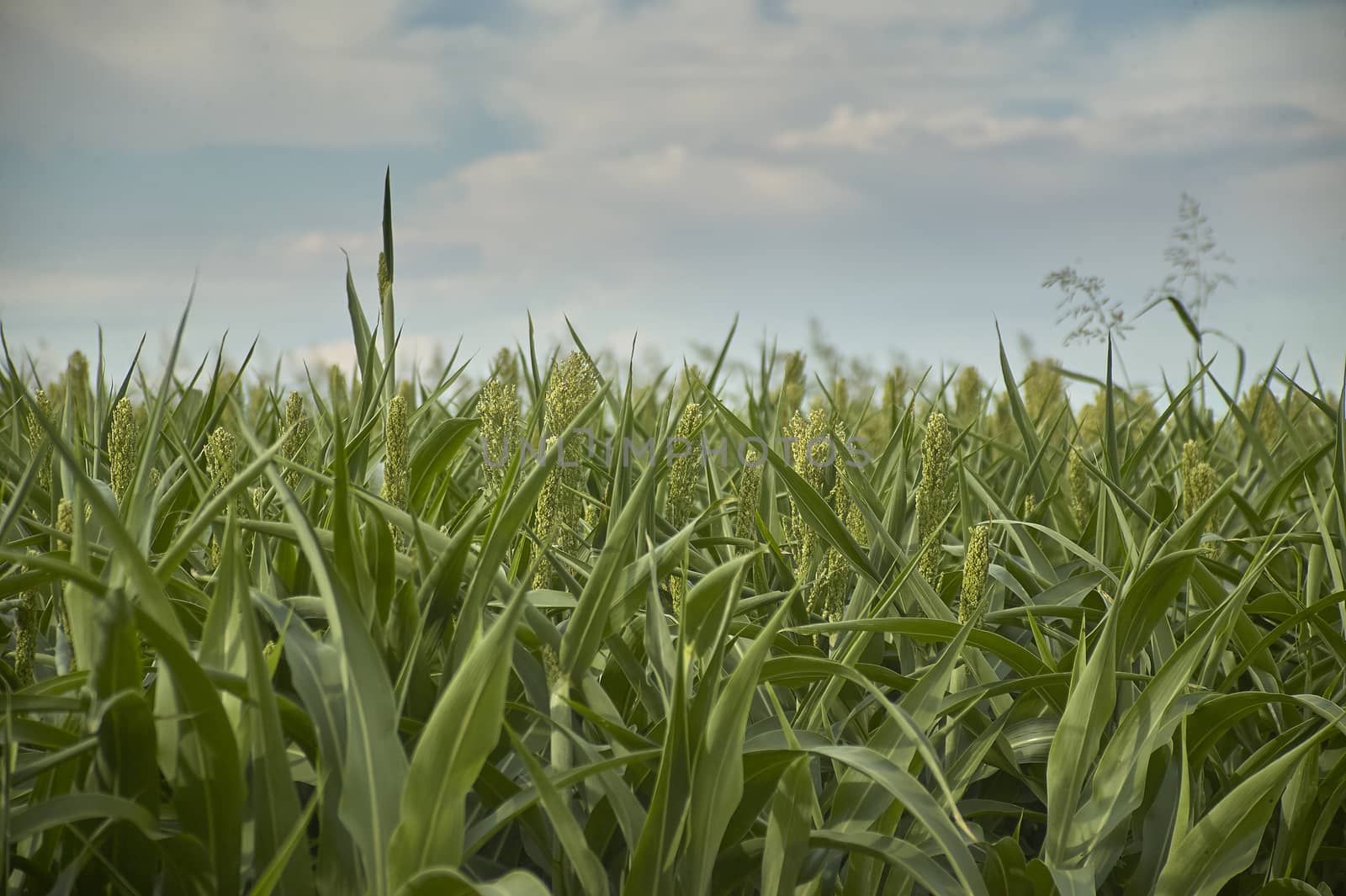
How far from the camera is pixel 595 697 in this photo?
→ 90cm

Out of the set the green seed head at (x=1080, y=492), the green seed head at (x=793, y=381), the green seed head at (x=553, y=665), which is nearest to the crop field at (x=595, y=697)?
the green seed head at (x=553, y=665)

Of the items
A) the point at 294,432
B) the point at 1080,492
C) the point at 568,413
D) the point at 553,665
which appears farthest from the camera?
the point at 1080,492

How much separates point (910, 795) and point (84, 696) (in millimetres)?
645

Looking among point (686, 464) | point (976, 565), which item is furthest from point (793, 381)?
point (976, 565)

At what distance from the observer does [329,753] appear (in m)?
0.70

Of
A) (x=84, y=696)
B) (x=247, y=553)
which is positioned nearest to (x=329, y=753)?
(x=84, y=696)

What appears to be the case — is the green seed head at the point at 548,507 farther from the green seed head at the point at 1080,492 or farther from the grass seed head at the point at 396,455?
the green seed head at the point at 1080,492

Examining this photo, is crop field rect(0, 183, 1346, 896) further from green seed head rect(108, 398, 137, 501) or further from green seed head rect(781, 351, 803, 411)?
green seed head rect(781, 351, 803, 411)

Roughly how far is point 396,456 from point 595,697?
0.29m

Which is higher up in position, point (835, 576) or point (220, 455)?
point (220, 455)

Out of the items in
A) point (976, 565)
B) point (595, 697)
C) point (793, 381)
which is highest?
point (793, 381)

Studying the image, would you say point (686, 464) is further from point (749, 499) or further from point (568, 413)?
point (568, 413)

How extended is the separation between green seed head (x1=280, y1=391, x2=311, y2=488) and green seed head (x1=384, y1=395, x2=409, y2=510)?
24 cm

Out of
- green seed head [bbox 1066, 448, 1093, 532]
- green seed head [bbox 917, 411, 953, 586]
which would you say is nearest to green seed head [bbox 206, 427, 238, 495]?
green seed head [bbox 917, 411, 953, 586]
